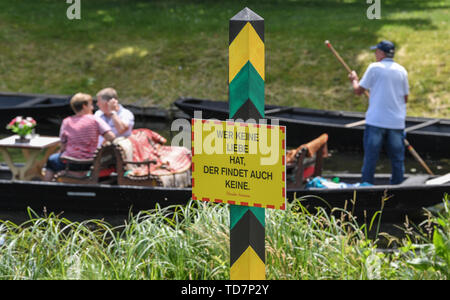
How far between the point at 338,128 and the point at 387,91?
4347 mm

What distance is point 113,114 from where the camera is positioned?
8633mm

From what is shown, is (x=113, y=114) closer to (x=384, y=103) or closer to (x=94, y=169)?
(x=94, y=169)

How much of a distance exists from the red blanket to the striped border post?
482 centimetres

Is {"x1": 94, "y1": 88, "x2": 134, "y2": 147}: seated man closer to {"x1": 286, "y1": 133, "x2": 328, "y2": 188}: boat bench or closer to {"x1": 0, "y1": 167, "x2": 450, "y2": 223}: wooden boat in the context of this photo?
{"x1": 0, "y1": 167, "x2": 450, "y2": 223}: wooden boat

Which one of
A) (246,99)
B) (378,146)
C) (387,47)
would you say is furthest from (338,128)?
(246,99)

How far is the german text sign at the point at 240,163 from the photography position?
12.3 ft

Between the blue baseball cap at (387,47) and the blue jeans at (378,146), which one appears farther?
the blue jeans at (378,146)

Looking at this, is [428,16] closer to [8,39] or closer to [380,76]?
[8,39]

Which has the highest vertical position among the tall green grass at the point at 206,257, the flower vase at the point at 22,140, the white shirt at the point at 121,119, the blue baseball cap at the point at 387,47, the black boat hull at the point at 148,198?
the blue baseball cap at the point at 387,47

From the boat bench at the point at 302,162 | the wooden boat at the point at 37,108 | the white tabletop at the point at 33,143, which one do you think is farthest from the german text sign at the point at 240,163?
the wooden boat at the point at 37,108

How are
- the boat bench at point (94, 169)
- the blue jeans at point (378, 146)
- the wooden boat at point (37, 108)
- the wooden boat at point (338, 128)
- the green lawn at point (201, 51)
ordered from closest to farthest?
the boat bench at point (94, 169) < the blue jeans at point (378, 146) < the wooden boat at point (338, 128) < the wooden boat at point (37, 108) < the green lawn at point (201, 51)

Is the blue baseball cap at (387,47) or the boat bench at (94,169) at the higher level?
the blue baseball cap at (387,47)

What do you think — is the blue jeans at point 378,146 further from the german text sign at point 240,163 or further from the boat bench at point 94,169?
the german text sign at point 240,163

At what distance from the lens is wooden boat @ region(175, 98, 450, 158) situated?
41.8ft
